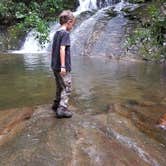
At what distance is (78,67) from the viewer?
14281 mm

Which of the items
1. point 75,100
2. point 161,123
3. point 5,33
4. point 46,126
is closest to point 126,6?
point 5,33

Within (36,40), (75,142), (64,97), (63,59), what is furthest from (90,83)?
(36,40)

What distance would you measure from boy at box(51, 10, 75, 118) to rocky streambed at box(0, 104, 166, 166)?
0.21 metres

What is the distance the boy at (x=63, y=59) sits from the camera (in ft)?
18.5

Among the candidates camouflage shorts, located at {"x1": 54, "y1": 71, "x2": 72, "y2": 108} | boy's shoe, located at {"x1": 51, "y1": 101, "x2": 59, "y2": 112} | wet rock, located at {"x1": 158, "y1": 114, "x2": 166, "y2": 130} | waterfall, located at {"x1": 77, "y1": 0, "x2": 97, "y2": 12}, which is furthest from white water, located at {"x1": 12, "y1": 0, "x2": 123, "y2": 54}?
camouflage shorts, located at {"x1": 54, "y1": 71, "x2": 72, "y2": 108}

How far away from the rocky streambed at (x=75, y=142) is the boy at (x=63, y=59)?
0.70ft

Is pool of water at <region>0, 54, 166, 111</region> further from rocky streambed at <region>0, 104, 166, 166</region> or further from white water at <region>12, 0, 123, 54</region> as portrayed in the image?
white water at <region>12, 0, 123, 54</region>

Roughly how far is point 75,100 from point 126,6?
547 inches

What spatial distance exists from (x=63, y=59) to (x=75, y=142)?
1.34m

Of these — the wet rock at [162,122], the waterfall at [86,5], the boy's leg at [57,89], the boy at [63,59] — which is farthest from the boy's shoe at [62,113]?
the waterfall at [86,5]

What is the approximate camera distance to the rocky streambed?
4406 millimetres

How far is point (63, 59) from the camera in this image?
5621mm

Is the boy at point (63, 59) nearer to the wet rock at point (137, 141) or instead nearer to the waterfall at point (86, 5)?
the wet rock at point (137, 141)

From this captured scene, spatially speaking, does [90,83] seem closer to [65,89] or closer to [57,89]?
[57,89]
